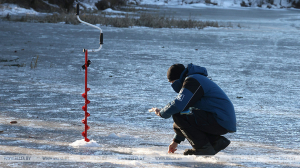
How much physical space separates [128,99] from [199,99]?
141 inches

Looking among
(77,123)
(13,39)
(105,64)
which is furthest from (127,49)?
(77,123)

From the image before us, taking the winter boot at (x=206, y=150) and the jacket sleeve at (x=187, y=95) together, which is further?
the winter boot at (x=206, y=150)

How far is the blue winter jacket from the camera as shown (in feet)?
12.3

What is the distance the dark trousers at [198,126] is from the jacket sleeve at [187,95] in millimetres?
200

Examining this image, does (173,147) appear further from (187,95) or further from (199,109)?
(187,95)

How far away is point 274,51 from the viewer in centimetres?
1580

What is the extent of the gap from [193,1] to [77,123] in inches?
3996

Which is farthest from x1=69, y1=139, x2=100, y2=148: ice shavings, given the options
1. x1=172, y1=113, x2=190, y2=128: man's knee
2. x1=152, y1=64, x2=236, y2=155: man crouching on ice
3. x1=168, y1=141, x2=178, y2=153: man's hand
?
x1=172, y1=113, x2=190, y2=128: man's knee

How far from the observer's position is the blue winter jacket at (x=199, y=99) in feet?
12.3

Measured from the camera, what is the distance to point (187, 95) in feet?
12.3

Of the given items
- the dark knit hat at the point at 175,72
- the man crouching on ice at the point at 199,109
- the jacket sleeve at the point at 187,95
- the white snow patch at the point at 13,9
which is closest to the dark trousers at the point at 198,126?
the man crouching on ice at the point at 199,109

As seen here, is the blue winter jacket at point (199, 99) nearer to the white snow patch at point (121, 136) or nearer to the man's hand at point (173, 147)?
the man's hand at point (173, 147)

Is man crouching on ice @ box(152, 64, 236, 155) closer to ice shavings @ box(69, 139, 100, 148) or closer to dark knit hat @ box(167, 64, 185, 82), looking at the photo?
dark knit hat @ box(167, 64, 185, 82)

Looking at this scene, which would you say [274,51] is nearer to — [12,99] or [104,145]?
[12,99]
